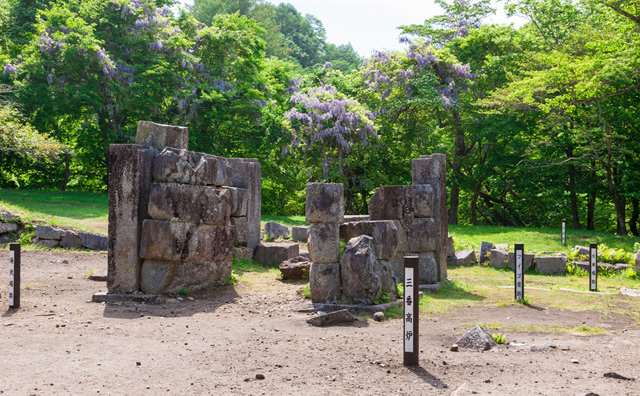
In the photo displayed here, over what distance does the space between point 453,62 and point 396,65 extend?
2.49 metres

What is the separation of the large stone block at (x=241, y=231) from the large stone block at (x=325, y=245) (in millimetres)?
5191

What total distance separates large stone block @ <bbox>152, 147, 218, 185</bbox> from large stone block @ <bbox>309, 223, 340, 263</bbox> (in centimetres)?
252

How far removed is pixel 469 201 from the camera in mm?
35844

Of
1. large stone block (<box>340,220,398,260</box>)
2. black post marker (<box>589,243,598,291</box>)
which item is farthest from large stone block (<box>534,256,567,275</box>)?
large stone block (<box>340,220,398,260</box>)

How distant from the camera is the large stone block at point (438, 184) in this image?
1314 cm

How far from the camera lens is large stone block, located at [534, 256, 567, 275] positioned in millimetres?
15648

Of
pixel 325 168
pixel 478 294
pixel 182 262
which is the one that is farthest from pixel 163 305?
pixel 325 168

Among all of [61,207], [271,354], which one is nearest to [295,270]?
[271,354]

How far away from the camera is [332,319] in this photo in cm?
875

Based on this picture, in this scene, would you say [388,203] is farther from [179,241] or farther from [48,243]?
[48,243]

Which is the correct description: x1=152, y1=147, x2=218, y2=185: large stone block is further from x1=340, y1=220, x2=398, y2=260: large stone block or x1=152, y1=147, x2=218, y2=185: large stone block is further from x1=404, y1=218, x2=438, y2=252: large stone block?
x1=404, y1=218, x2=438, y2=252: large stone block

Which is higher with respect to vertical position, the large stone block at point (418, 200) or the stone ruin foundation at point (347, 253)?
the large stone block at point (418, 200)

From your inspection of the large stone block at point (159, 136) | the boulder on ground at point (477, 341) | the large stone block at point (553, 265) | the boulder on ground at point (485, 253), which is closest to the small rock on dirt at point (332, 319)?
the boulder on ground at point (477, 341)

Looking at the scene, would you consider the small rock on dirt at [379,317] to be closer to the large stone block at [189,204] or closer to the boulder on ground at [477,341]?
the boulder on ground at [477,341]
